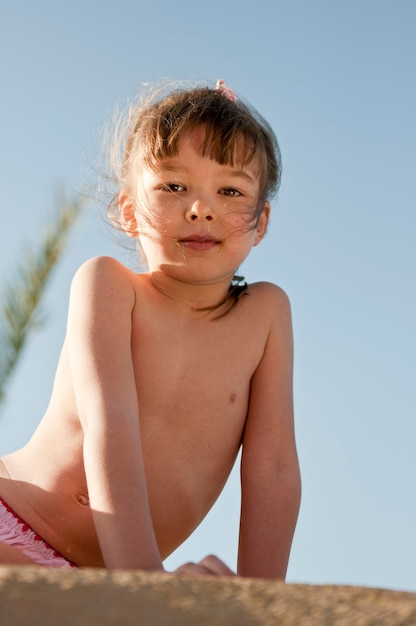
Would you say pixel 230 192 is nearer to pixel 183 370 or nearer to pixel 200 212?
pixel 200 212

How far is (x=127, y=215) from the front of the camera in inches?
127

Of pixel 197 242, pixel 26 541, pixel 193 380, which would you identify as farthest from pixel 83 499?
pixel 197 242

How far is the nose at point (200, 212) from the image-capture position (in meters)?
2.83

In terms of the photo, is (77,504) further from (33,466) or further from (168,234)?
(168,234)

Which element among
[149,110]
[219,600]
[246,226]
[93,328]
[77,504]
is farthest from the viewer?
[149,110]

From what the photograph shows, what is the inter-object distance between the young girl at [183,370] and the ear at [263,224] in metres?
0.12

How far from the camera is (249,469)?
9.30 feet

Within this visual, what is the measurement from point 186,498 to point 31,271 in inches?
71.6

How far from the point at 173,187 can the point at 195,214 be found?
0.14 metres

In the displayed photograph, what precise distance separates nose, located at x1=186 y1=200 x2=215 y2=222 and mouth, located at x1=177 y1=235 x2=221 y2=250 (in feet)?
0.17

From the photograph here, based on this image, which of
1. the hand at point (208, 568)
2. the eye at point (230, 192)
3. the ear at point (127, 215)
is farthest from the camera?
the ear at point (127, 215)

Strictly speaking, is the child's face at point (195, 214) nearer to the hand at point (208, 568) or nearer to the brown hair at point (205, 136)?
the brown hair at point (205, 136)

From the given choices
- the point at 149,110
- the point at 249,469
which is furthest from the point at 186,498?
the point at 149,110

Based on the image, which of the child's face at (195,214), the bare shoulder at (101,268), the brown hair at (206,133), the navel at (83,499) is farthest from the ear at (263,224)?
the navel at (83,499)
